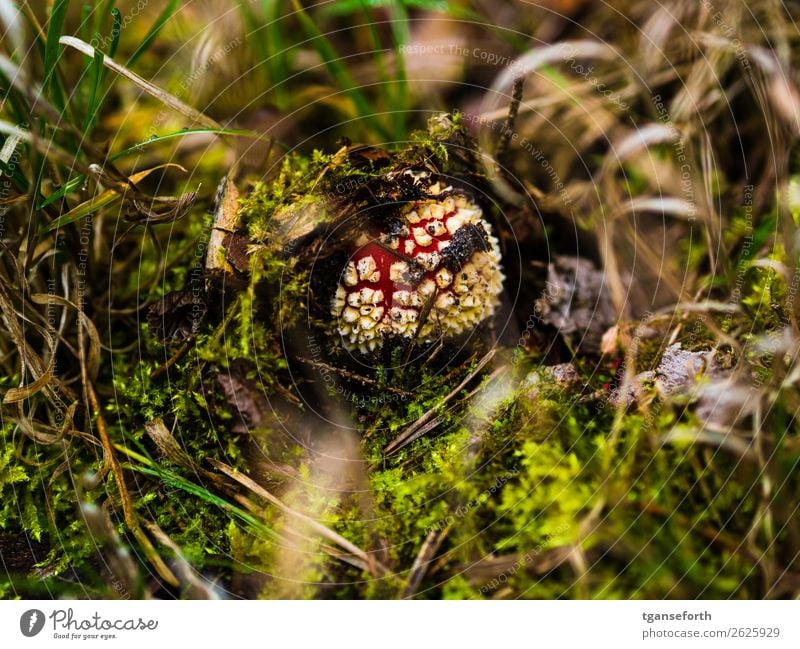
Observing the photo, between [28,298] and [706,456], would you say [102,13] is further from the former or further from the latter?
[706,456]

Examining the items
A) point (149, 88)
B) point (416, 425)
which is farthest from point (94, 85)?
point (416, 425)

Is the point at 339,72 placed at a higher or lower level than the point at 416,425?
higher

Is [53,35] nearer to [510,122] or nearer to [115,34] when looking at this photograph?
[115,34]

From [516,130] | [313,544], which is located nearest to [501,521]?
[313,544]

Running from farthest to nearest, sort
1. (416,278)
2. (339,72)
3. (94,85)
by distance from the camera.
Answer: (339,72) → (94,85) → (416,278)

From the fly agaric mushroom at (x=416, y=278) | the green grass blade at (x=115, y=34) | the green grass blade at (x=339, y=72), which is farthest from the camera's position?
the green grass blade at (x=339, y=72)

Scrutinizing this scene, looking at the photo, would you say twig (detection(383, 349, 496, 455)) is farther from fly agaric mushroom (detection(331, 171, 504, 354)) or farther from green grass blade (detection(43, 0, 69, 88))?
green grass blade (detection(43, 0, 69, 88))

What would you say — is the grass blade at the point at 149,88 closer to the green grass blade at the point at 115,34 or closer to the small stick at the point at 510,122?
the green grass blade at the point at 115,34

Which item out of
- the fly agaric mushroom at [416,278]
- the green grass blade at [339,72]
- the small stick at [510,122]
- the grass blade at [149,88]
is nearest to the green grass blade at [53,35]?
the grass blade at [149,88]
